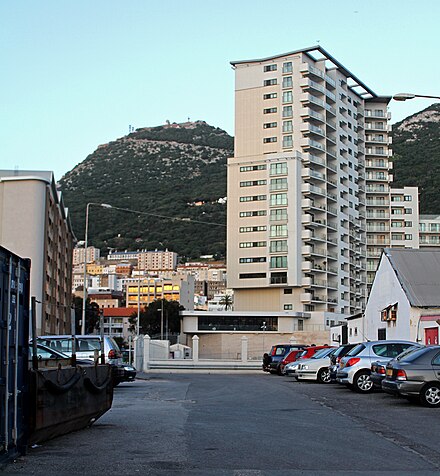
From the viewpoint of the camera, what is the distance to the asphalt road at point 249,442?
962 cm

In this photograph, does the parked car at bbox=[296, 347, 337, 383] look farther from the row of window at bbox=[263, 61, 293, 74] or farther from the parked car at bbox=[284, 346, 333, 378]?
the row of window at bbox=[263, 61, 293, 74]

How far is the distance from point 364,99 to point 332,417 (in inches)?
4196

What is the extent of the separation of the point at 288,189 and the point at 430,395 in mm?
80926

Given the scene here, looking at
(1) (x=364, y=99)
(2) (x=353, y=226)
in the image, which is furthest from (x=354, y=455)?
(1) (x=364, y=99)

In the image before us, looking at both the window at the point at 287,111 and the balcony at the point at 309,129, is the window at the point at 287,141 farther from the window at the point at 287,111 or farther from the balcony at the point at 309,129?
the window at the point at 287,111

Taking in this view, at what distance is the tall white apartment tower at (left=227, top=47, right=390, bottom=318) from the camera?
98.1 meters

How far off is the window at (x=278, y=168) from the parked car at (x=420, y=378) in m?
80.6

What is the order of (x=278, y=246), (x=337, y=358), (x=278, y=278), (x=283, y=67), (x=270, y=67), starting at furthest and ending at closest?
(x=270, y=67)
(x=283, y=67)
(x=278, y=246)
(x=278, y=278)
(x=337, y=358)

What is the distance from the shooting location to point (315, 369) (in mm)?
30047

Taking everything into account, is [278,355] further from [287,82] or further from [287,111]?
[287,82]

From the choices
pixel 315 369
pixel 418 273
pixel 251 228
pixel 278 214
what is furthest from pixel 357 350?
pixel 251 228

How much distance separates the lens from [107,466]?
9.64 m

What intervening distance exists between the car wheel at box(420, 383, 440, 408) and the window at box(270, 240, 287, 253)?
260 ft

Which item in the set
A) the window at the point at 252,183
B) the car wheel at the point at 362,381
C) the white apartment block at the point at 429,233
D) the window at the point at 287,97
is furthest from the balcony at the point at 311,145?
the car wheel at the point at 362,381
